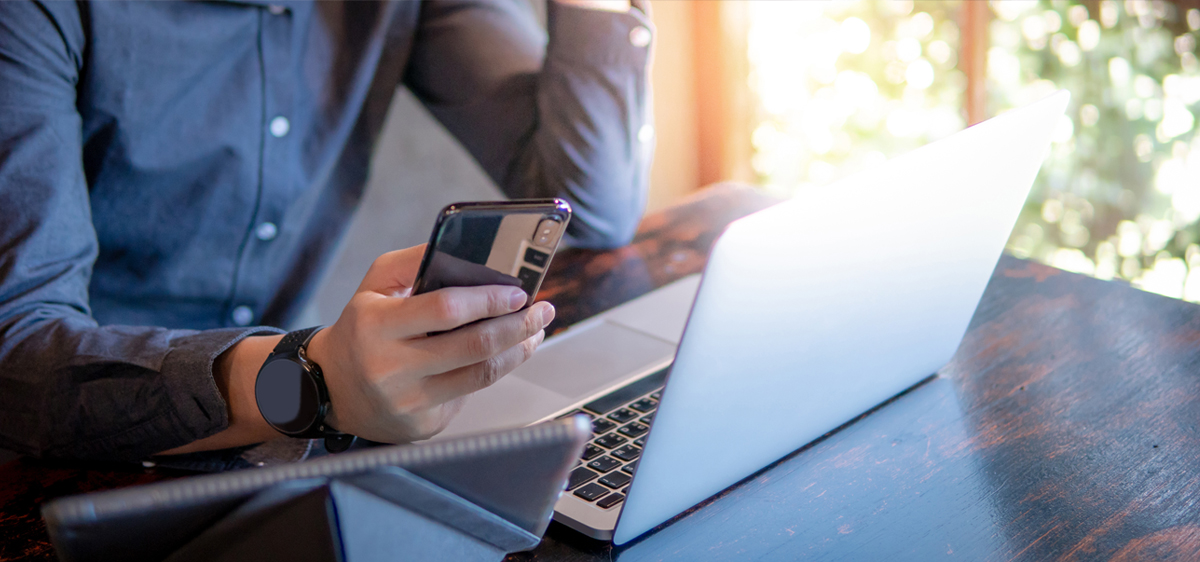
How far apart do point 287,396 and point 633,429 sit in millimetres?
275

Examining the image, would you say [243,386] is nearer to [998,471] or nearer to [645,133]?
[998,471]

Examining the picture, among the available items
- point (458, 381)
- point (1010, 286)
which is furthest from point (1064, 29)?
point (458, 381)

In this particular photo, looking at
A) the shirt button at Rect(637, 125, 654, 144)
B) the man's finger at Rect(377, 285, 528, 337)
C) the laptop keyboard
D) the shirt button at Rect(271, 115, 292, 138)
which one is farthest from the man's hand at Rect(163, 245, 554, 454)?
the shirt button at Rect(637, 125, 654, 144)

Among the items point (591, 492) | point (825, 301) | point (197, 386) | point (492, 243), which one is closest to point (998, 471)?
point (825, 301)

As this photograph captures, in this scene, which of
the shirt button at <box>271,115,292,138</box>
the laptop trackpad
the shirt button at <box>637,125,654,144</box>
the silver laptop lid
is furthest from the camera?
the shirt button at <box>637,125,654,144</box>

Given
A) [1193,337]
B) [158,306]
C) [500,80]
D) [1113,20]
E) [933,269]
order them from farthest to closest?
1. [1113,20]
2. [500,80]
3. [158,306]
4. [1193,337]
5. [933,269]

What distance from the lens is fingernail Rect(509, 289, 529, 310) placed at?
0.56 meters

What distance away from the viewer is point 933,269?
65 centimetres

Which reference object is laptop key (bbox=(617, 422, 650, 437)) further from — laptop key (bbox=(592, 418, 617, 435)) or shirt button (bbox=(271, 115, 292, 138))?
shirt button (bbox=(271, 115, 292, 138))

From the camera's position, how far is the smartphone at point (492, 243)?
21.1 inches

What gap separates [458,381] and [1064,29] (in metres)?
2.18

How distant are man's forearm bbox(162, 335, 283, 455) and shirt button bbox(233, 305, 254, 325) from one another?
47 cm

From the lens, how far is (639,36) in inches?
45.1

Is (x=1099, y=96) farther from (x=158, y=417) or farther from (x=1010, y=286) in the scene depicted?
(x=158, y=417)
